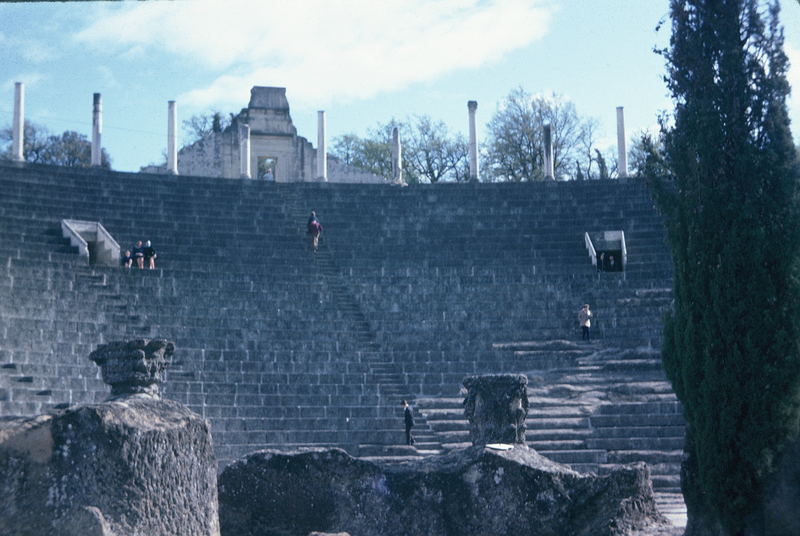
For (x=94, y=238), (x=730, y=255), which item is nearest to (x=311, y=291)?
(x=94, y=238)

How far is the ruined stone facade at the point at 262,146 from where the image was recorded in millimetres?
39938

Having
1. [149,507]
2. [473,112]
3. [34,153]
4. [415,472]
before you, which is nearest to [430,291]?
[473,112]

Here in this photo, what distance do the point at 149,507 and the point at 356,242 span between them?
20894 mm

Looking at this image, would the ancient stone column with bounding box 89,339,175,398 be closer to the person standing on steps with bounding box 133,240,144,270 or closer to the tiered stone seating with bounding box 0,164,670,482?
the tiered stone seating with bounding box 0,164,670,482

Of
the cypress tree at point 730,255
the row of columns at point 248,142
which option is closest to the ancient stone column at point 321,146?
the row of columns at point 248,142

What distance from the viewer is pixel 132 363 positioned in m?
12.7

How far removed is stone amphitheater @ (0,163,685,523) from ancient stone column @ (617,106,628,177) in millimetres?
3890

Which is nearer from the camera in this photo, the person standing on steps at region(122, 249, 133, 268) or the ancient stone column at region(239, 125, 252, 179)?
the person standing on steps at region(122, 249, 133, 268)

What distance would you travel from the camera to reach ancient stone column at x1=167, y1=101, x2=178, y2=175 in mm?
33031

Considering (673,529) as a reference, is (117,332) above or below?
above

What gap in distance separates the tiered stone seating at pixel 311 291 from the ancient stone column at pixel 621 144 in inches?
165

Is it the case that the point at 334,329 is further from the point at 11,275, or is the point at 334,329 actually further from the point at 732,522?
the point at 732,522

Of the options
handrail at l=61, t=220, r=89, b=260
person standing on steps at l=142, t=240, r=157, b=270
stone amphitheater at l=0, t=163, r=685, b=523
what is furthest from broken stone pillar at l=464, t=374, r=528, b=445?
handrail at l=61, t=220, r=89, b=260

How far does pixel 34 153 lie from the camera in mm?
48844
